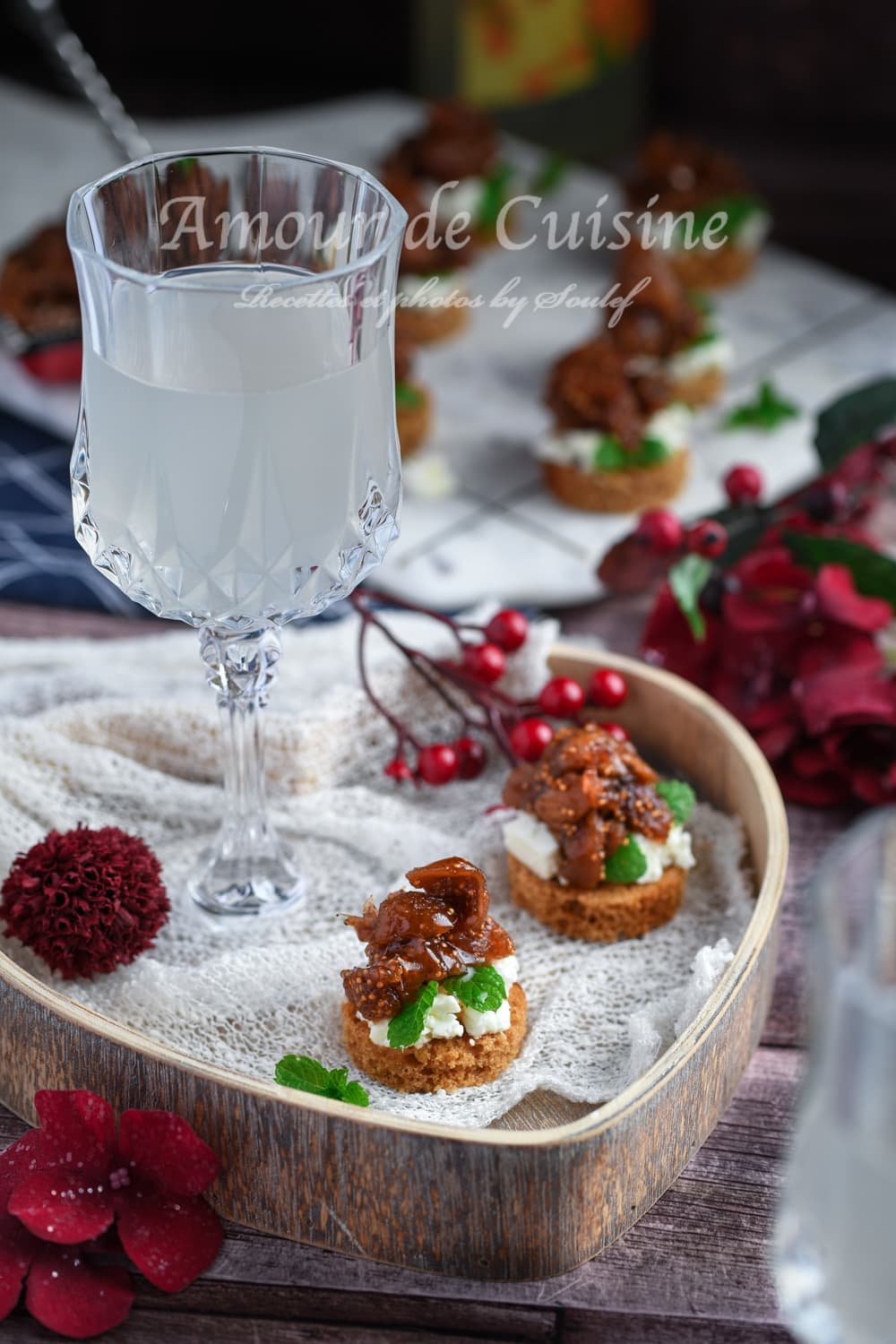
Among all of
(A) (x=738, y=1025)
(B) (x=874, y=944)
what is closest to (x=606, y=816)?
(A) (x=738, y=1025)

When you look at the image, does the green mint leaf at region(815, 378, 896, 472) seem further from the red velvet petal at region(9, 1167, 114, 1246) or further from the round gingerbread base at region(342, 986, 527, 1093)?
the red velvet petal at region(9, 1167, 114, 1246)

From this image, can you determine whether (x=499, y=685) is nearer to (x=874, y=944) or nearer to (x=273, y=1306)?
(x=273, y=1306)

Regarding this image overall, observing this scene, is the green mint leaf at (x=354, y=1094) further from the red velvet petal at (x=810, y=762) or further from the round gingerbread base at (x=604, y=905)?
the red velvet petal at (x=810, y=762)

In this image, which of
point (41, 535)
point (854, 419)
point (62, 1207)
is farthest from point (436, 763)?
point (41, 535)

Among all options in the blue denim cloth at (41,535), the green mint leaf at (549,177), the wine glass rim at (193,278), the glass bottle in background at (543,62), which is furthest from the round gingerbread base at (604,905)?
the glass bottle in background at (543,62)

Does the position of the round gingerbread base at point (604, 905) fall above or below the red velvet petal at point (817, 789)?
above
